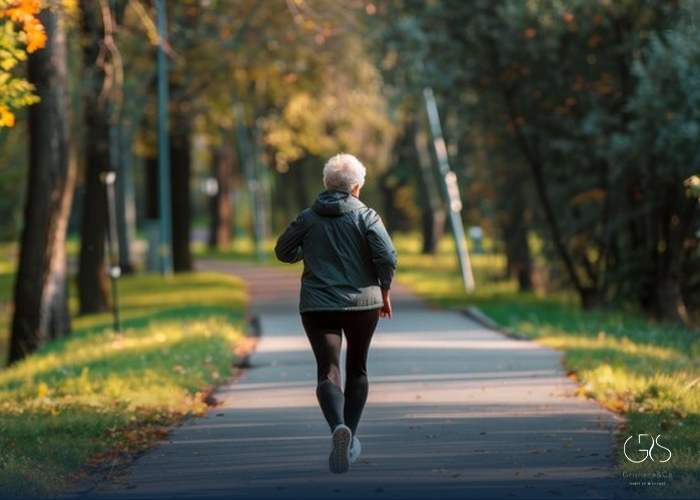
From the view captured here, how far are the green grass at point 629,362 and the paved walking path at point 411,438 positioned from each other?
0.79 ft

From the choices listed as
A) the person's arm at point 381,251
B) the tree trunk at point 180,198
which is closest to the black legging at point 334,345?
the person's arm at point 381,251

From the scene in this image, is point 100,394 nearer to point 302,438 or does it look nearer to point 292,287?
point 302,438

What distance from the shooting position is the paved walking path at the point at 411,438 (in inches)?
348

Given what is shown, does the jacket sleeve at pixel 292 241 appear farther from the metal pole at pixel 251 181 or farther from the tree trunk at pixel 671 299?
the metal pole at pixel 251 181

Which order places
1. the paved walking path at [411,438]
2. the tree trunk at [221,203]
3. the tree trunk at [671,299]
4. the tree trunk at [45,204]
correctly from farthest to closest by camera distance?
the tree trunk at [221,203] < the tree trunk at [671,299] < the tree trunk at [45,204] < the paved walking path at [411,438]

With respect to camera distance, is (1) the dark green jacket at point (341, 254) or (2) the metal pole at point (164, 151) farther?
(2) the metal pole at point (164, 151)

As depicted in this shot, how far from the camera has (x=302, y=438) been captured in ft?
35.9

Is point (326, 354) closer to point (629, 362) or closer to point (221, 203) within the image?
point (629, 362)

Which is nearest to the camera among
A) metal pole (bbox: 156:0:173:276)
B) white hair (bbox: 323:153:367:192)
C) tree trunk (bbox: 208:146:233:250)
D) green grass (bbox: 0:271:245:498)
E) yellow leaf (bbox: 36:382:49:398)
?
white hair (bbox: 323:153:367:192)

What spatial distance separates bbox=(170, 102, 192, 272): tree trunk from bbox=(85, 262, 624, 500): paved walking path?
24.8 meters

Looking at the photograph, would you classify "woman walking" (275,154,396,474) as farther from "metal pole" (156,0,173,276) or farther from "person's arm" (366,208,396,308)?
"metal pole" (156,0,173,276)

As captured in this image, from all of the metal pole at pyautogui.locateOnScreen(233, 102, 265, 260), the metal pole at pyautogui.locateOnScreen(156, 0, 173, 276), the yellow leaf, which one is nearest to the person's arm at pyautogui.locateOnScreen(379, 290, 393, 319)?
the yellow leaf

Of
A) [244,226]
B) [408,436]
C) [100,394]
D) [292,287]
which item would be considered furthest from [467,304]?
[244,226]

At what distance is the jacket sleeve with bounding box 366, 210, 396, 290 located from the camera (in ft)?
31.8
